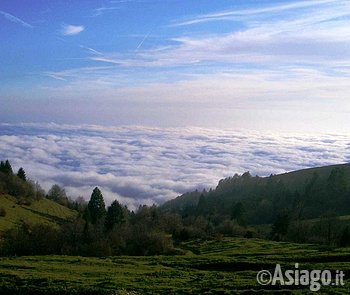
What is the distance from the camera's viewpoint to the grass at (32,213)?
140 meters

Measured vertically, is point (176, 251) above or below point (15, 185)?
below

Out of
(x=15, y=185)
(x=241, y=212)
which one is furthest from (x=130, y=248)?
(x=15, y=185)

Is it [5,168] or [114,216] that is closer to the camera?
[114,216]

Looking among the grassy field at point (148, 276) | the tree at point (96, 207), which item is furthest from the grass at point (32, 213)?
the grassy field at point (148, 276)

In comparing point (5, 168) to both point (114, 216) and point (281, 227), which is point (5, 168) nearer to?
point (114, 216)

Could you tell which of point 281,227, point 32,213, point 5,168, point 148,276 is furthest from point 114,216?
point 148,276

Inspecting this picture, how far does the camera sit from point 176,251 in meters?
85.4

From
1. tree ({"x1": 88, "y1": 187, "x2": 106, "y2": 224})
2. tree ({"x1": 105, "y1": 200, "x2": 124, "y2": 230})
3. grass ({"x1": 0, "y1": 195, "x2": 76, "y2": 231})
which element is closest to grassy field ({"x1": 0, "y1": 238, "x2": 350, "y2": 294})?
tree ({"x1": 105, "y1": 200, "x2": 124, "y2": 230})

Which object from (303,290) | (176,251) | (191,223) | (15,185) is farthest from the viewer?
(15,185)

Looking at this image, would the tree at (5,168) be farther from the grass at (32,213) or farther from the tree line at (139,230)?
the grass at (32,213)

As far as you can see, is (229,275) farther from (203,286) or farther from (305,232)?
(305,232)

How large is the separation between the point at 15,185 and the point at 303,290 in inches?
6353

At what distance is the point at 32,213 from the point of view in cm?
15988

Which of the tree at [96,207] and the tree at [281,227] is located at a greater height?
the tree at [96,207]
